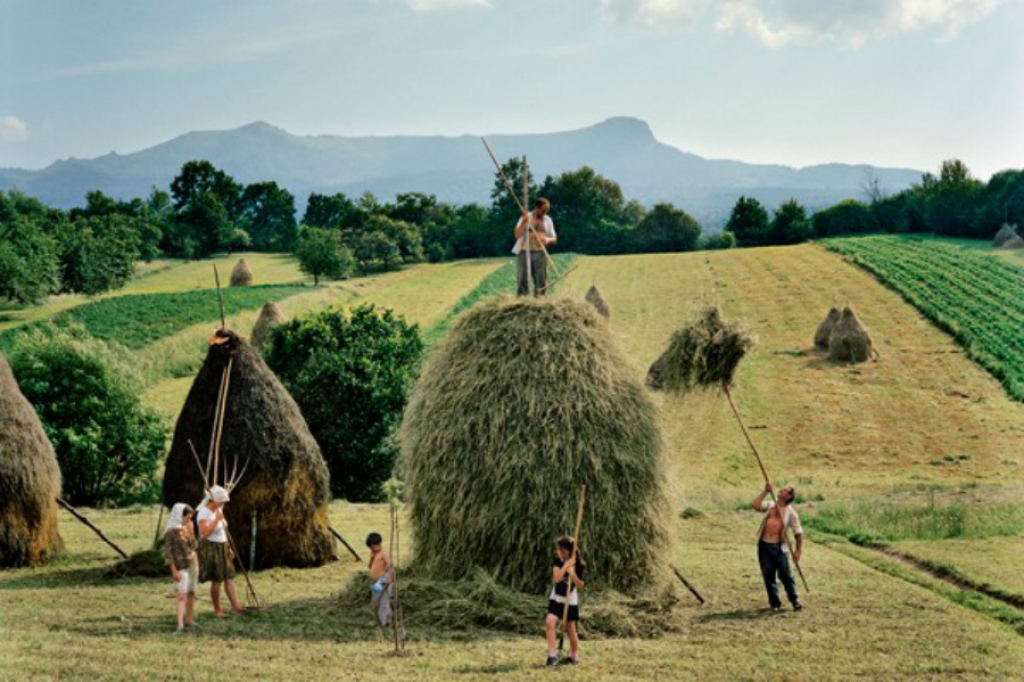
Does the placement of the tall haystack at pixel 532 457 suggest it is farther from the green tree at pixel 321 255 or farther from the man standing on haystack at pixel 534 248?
the green tree at pixel 321 255

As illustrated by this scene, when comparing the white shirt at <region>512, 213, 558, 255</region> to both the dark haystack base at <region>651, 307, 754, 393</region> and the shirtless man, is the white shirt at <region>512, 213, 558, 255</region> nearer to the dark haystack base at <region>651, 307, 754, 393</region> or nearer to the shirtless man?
the dark haystack base at <region>651, 307, 754, 393</region>

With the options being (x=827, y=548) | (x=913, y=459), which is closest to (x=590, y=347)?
(x=827, y=548)

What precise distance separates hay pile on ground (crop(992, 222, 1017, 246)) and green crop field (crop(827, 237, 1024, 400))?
3062 mm

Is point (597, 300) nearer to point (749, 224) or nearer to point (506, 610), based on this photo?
point (506, 610)

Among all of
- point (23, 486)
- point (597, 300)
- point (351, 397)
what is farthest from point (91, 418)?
point (597, 300)

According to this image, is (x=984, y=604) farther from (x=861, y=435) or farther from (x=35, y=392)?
(x=35, y=392)

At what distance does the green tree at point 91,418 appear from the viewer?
3362 centimetres

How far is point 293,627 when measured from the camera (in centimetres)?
1526

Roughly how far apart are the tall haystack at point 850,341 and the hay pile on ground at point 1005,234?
103 ft

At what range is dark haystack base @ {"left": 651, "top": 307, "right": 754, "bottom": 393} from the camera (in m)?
18.6

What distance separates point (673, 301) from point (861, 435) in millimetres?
30215

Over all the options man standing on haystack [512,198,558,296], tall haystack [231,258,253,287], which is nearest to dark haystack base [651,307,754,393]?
man standing on haystack [512,198,558,296]

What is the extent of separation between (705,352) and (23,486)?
13.2 m

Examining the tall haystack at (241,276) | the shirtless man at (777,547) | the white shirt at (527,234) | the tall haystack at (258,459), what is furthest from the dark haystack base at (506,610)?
the tall haystack at (241,276)
